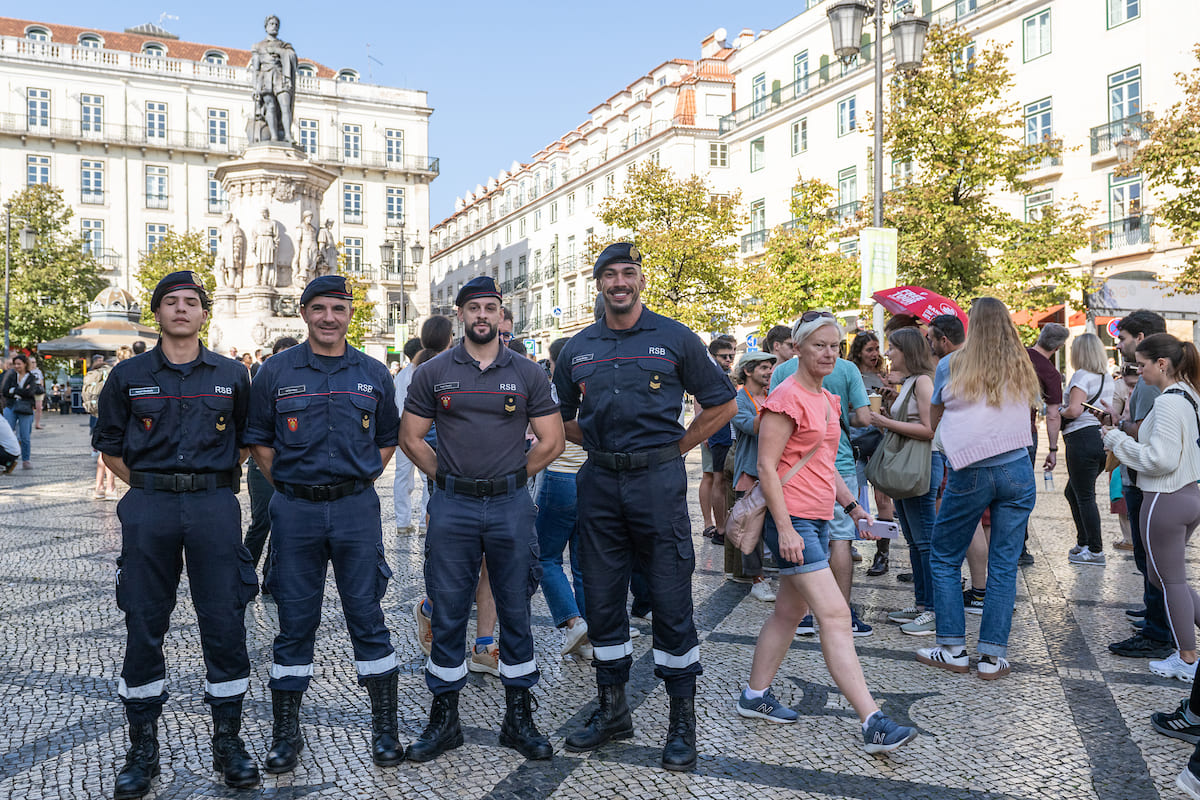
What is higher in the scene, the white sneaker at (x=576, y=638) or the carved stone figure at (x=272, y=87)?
the carved stone figure at (x=272, y=87)

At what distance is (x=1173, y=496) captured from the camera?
5.01 metres

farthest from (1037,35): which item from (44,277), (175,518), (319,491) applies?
(44,277)

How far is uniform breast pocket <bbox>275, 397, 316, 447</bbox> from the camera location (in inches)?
159

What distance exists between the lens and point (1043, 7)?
31.8 m

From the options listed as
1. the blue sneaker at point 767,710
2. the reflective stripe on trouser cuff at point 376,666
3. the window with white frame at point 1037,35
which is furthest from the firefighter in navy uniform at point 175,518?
the window with white frame at point 1037,35

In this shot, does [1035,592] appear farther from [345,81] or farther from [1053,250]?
[345,81]

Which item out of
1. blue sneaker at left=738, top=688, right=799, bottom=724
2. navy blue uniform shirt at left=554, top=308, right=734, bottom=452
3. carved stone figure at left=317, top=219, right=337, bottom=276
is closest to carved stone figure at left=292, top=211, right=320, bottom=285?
carved stone figure at left=317, top=219, right=337, bottom=276

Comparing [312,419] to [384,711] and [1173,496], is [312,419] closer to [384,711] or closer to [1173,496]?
[384,711]

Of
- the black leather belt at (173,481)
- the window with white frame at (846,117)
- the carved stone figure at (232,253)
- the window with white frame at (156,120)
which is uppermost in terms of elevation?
the window with white frame at (156,120)

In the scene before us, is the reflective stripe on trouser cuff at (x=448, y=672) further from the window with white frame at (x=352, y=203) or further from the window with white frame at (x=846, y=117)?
the window with white frame at (x=352, y=203)

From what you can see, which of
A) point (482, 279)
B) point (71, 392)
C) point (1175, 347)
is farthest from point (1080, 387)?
point (71, 392)

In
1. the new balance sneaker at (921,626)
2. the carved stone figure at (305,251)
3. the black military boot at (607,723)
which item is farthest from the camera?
the carved stone figure at (305,251)

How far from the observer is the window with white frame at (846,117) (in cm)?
3909

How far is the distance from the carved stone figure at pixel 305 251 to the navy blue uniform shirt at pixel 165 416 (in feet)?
54.0
